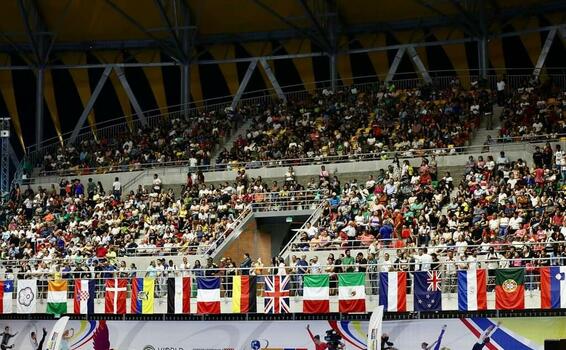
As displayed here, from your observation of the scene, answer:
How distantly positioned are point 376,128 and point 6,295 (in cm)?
1660

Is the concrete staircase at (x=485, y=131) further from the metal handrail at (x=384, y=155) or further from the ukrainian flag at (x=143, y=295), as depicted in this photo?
the ukrainian flag at (x=143, y=295)

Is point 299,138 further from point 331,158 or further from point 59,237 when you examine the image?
point 59,237

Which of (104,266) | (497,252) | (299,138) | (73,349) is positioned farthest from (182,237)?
(497,252)

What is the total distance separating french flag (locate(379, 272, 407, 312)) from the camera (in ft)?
106

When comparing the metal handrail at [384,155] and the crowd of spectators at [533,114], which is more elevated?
the crowd of spectators at [533,114]

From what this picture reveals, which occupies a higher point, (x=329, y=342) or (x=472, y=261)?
(x=472, y=261)

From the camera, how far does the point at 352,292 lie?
3316 cm

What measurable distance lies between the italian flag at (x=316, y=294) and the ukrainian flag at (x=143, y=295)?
17.4 feet

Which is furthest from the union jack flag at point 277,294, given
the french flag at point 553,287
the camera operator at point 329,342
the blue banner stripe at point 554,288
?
the blue banner stripe at point 554,288

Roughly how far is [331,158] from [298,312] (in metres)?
12.5

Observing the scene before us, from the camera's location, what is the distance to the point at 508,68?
49.4m

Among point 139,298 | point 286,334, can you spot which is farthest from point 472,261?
point 139,298

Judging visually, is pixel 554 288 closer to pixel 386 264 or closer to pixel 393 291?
pixel 393 291

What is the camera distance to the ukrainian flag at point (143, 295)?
3600 cm
